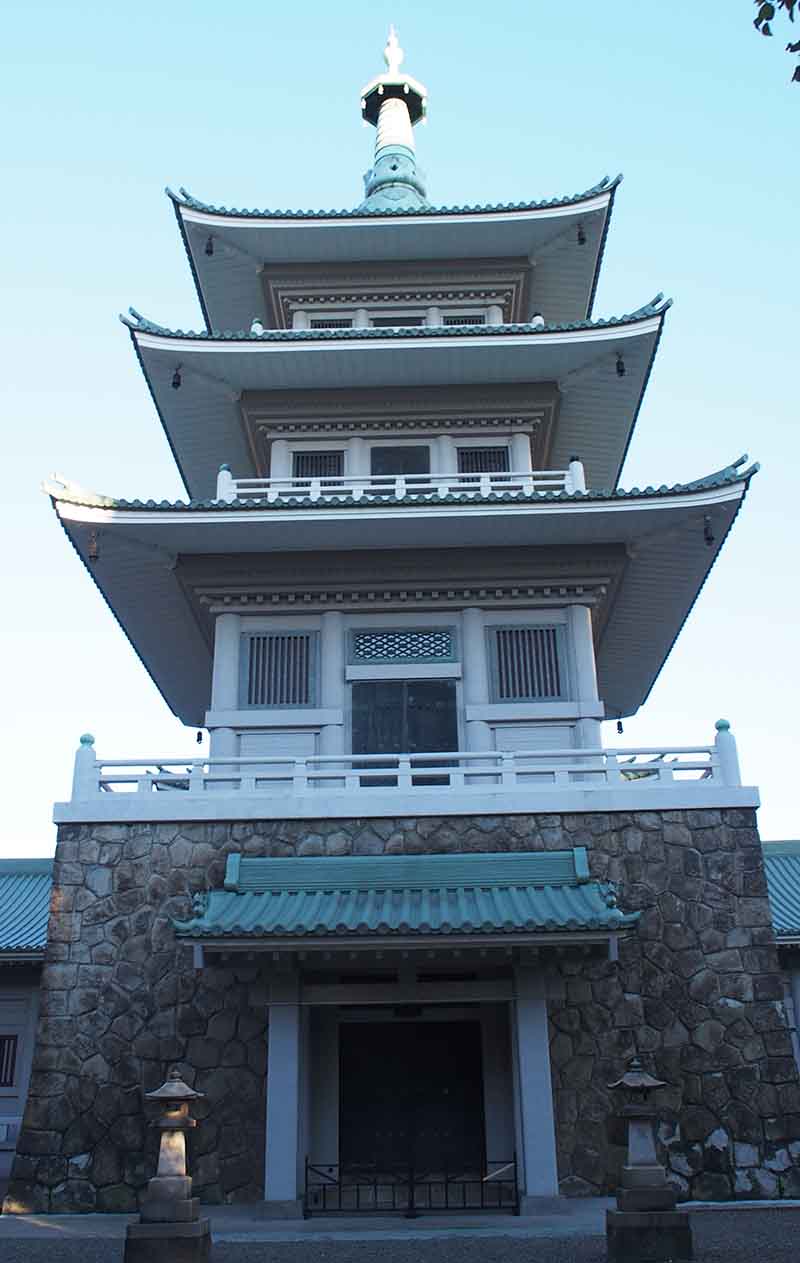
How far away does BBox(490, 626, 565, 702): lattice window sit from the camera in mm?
16891

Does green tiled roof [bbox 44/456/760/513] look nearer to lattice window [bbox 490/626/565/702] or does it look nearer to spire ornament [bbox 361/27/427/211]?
lattice window [bbox 490/626/565/702]

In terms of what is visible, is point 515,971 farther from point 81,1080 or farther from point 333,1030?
point 81,1080

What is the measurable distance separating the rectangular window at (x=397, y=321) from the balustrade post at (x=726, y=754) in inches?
391

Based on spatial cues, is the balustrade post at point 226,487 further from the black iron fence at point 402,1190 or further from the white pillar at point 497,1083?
the black iron fence at point 402,1190

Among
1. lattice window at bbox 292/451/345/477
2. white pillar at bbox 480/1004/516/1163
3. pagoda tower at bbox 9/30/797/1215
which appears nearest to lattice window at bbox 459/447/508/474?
pagoda tower at bbox 9/30/797/1215

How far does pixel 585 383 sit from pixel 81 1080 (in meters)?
13.2

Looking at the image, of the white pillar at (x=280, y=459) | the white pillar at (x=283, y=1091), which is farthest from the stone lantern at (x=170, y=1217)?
the white pillar at (x=280, y=459)

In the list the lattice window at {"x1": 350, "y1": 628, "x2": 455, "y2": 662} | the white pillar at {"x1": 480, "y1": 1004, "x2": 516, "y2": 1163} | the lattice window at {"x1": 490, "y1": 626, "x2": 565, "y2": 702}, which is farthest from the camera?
the lattice window at {"x1": 350, "y1": 628, "x2": 455, "y2": 662}

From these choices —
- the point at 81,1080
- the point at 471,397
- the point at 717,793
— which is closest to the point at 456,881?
the point at 717,793

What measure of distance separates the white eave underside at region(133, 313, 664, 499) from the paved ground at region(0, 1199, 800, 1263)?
1218cm

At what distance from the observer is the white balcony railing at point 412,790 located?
1460cm

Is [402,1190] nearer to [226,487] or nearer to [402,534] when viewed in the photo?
[402,534]

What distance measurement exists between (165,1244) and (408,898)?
4765 millimetres

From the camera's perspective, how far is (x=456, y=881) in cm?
1388
